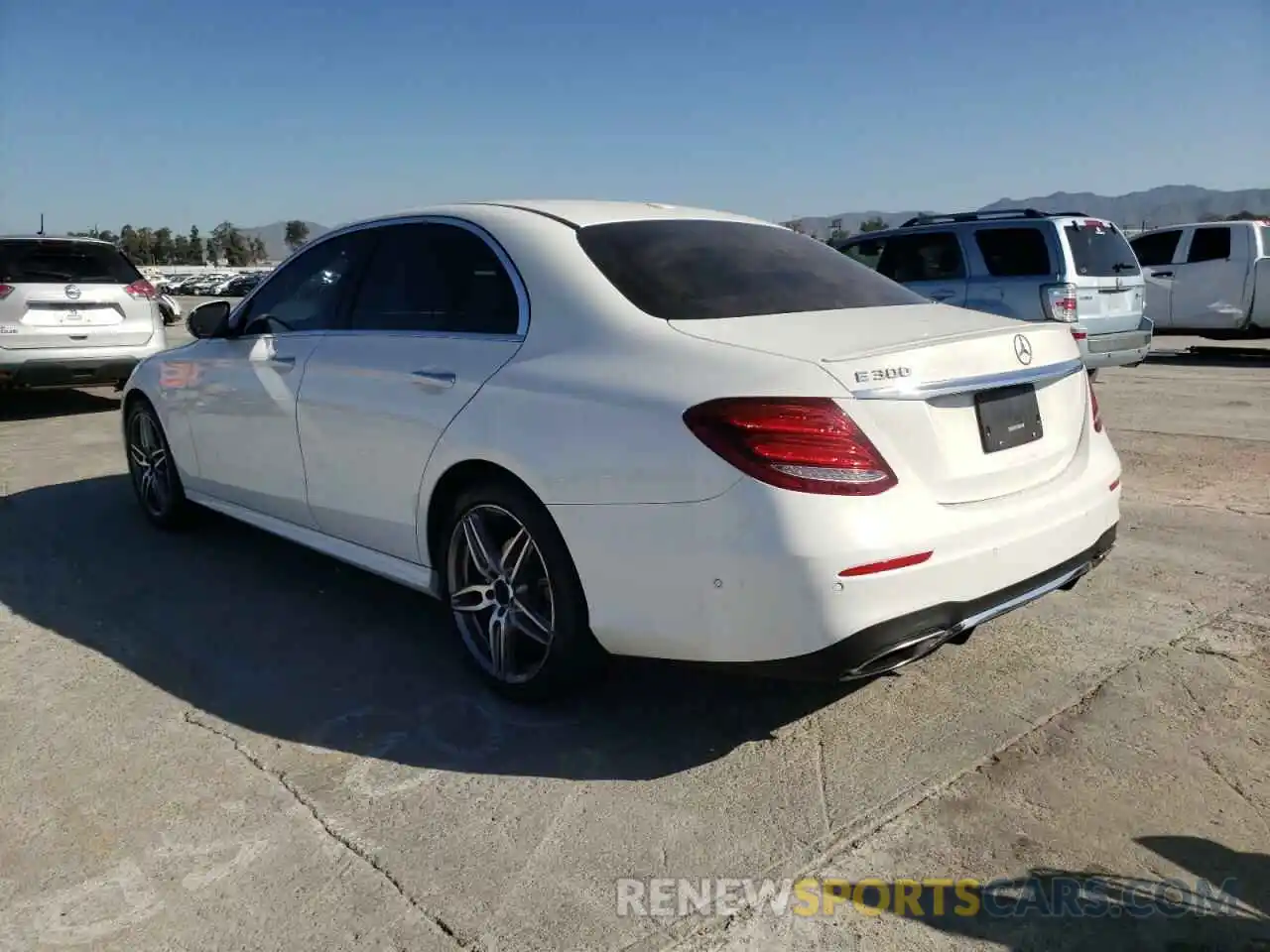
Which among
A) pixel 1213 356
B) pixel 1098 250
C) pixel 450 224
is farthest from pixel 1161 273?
pixel 450 224

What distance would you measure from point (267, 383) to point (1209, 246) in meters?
13.9

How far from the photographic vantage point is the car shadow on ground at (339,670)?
3.13 meters

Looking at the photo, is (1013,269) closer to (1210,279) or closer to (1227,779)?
(1210,279)

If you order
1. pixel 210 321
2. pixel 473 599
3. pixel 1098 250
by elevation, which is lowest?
pixel 473 599

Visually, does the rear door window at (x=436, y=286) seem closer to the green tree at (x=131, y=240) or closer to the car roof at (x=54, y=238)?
the car roof at (x=54, y=238)

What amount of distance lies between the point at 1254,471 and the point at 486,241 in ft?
17.5

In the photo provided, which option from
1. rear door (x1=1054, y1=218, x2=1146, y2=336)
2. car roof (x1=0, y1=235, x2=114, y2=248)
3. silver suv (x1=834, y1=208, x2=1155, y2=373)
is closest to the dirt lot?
silver suv (x1=834, y1=208, x2=1155, y2=373)

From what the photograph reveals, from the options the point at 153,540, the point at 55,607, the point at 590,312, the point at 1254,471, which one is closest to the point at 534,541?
the point at 590,312

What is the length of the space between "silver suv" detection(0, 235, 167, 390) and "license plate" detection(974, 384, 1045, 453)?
886cm

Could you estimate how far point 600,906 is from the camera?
236 cm

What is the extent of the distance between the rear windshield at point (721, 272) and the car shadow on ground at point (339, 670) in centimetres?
115

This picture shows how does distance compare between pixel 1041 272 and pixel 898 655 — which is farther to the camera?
pixel 1041 272

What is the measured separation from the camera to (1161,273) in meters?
14.5

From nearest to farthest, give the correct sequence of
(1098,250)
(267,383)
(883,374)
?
(883,374) < (267,383) < (1098,250)
